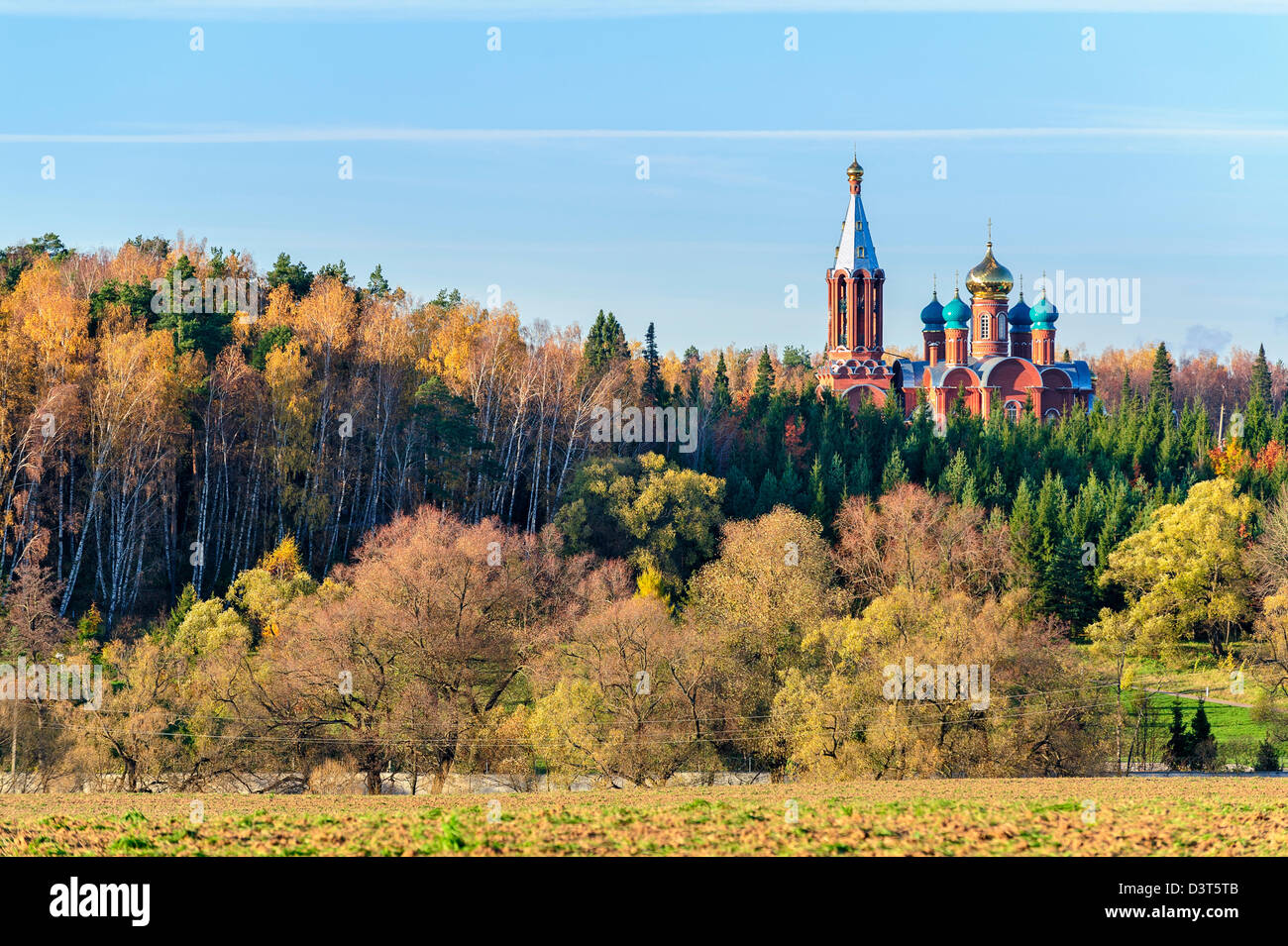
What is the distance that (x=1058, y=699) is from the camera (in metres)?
40.1

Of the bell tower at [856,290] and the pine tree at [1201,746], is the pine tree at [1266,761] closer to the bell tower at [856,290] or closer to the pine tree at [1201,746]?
the pine tree at [1201,746]

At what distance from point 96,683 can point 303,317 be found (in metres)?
21.2

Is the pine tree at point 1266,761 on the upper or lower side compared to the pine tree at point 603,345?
lower

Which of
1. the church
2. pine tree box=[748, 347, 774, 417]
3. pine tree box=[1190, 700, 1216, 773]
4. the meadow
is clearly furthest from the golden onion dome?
the meadow

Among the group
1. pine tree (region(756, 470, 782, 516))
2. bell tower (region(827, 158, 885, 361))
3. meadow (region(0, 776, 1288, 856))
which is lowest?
meadow (region(0, 776, 1288, 856))

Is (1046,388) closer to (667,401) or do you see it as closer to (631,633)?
(667,401)

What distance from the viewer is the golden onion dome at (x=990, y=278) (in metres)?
97.1

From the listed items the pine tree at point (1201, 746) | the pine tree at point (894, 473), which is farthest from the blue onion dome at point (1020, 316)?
the pine tree at point (1201, 746)

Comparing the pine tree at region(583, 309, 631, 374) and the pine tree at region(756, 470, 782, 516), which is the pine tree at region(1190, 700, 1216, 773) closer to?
the pine tree at region(756, 470, 782, 516)

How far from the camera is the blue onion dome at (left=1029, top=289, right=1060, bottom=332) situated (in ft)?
326

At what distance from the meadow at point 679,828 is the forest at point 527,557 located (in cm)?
1189

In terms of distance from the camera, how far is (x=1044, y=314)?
3920 inches

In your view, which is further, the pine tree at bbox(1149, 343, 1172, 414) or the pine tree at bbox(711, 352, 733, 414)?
the pine tree at bbox(1149, 343, 1172, 414)
